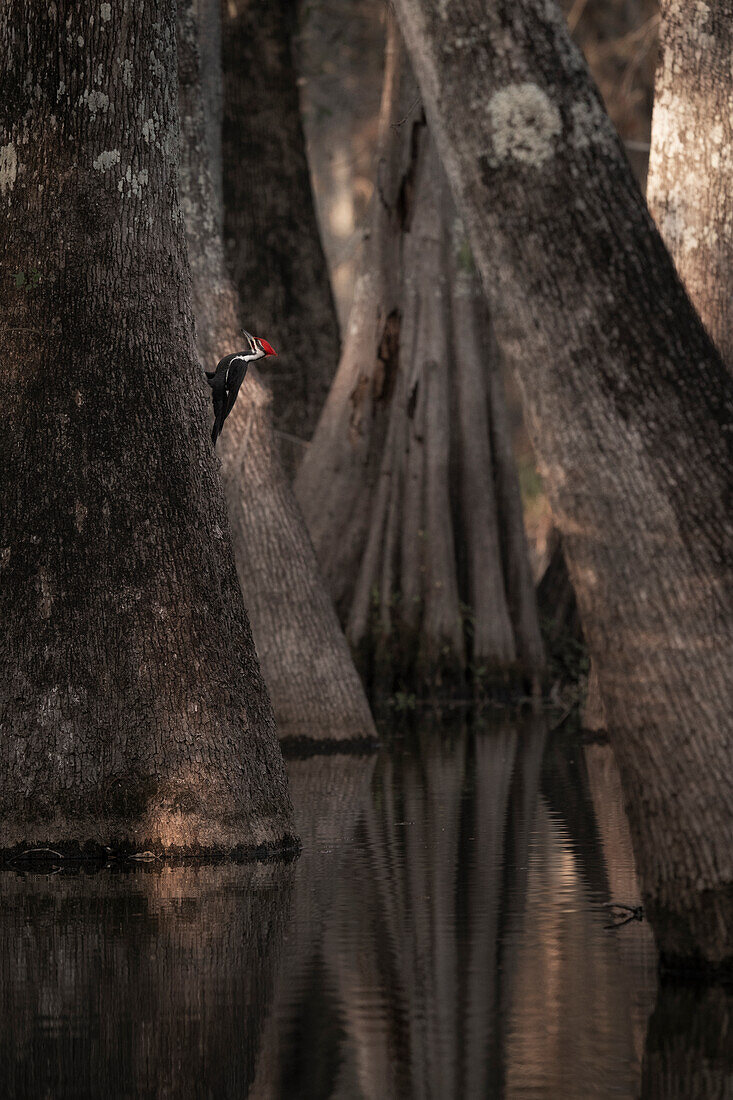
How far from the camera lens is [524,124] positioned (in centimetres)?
555

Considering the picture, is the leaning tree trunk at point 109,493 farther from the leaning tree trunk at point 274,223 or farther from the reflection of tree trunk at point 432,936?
the leaning tree trunk at point 274,223

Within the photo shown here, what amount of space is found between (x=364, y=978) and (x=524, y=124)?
9.19 ft

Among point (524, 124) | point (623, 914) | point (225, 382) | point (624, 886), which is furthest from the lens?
point (225, 382)

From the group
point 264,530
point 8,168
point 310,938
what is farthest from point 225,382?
point 310,938

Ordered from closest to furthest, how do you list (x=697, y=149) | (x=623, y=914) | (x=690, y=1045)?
(x=690, y=1045), (x=623, y=914), (x=697, y=149)

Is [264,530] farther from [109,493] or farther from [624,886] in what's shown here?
[624,886]

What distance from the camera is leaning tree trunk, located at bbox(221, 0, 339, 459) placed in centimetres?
1911

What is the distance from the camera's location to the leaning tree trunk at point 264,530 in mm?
11766

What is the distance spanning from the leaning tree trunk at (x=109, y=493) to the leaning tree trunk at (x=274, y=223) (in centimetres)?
1114

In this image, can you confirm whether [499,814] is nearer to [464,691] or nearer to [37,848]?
[37,848]

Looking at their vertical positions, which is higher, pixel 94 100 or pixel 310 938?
pixel 94 100

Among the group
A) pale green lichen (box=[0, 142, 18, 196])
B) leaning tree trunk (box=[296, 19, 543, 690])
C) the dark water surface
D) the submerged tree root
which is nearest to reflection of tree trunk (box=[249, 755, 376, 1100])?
the dark water surface

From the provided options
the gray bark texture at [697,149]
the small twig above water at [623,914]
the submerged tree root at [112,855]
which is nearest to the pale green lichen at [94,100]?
the submerged tree root at [112,855]

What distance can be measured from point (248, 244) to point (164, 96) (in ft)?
37.2
